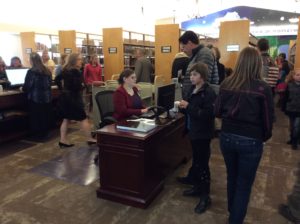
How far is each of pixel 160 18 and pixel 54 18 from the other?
6.73 meters

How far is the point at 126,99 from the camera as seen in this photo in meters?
3.05

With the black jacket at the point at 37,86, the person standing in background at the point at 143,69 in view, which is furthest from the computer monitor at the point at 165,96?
the person standing in background at the point at 143,69

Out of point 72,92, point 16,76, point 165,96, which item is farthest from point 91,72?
point 165,96

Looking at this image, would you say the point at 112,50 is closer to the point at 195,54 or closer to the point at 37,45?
the point at 37,45

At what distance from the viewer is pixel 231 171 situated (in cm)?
208

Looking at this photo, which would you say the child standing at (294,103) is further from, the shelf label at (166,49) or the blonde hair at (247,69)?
→ the shelf label at (166,49)

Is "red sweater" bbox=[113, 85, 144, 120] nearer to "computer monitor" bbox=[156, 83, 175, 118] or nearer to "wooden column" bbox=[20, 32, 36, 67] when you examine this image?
"computer monitor" bbox=[156, 83, 175, 118]

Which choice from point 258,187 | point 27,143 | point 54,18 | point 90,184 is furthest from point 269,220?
point 54,18

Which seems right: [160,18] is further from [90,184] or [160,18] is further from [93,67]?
[90,184]

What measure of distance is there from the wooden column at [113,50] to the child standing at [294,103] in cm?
437

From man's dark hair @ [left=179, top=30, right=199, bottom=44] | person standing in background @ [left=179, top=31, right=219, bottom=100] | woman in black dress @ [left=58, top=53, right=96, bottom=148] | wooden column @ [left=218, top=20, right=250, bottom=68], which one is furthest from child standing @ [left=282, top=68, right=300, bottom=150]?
woman in black dress @ [left=58, top=53, right=96, bottom=148]

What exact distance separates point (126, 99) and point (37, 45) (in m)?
7.09

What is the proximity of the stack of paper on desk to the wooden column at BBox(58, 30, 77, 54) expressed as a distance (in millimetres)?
5665

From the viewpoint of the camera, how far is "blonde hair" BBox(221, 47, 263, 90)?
1.86 metres
